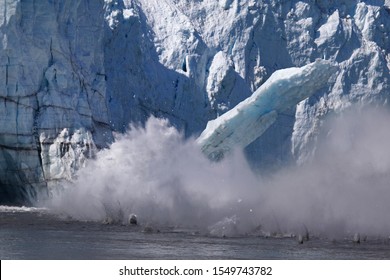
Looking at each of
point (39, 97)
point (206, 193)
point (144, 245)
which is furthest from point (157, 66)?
point (144, 245)

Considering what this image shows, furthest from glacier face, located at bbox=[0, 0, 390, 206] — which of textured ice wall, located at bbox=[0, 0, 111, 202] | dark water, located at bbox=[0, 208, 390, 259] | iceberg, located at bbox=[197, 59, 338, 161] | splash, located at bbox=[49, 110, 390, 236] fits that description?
dark water, located at bbox=[0, 208, 390, 259]

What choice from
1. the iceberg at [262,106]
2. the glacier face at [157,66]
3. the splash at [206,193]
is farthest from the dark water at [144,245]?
the iceberg at [262,106]

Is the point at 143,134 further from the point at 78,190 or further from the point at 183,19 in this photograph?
the point at 183,19

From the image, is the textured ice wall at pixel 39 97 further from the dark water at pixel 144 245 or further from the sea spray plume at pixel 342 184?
the sea spray plume at pixel 342 184

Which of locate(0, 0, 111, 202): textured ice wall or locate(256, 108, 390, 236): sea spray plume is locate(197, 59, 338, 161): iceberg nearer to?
locate(256, 108, 390, 236): sea spray plume

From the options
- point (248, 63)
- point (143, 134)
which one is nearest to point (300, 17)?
point (248, 63)
